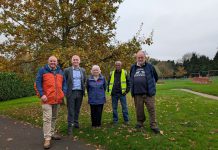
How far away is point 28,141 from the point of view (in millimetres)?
8539

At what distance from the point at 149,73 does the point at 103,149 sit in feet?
8.11

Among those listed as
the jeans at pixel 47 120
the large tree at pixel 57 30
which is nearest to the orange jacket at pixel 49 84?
the jeans at pixel 47 120

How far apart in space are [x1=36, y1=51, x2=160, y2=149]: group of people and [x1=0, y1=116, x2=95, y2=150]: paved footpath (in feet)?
1.06

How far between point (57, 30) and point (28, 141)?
942cm

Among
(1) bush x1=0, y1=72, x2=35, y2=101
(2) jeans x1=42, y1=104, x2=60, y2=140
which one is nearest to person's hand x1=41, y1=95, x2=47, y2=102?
(2) jeans x1=42, y1=104, x2=60, y2=140

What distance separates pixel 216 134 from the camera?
27.3 feet

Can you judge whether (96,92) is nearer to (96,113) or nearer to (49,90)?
(96,113)

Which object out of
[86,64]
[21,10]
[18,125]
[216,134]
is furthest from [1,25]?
[216,134]

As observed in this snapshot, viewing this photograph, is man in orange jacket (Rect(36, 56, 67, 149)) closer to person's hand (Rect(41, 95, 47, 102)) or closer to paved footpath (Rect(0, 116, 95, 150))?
person's hand (Rect(41, 95, 47, 102))

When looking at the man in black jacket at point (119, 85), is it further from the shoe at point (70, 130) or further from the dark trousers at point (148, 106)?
the shoe at point (70, 130)

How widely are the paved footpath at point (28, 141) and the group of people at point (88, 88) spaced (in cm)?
32

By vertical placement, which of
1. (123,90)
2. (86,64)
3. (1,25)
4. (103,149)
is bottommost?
(103,149)

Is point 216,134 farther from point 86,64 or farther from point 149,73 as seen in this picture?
point 86,64

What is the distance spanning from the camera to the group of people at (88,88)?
799 cm
